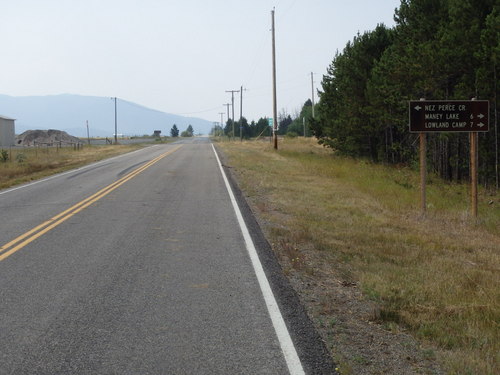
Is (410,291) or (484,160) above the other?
(484,160)

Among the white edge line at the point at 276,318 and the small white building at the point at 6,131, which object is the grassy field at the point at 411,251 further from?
the small white building at the point at 6,131

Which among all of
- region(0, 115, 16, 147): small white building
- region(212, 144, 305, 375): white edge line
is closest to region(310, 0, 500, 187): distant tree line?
region(212, 144, 305, 375): white edge line

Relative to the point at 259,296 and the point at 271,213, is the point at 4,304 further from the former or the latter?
the point at 271,213

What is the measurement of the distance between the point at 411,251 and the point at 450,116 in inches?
211

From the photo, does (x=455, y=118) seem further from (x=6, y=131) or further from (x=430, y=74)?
(x=6, y=131)

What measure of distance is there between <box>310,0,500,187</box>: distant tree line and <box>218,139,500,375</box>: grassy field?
11.8ft

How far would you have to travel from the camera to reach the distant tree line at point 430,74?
16453 mm

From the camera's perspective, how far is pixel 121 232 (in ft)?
31.1

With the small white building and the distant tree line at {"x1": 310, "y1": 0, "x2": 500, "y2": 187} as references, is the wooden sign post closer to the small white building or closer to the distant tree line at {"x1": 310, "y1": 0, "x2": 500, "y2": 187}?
the distant tree line at {"x1": 310, "y1": 0, "x2": 500, "y2": 187}

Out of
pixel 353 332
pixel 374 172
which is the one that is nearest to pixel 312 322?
pixel 353 332

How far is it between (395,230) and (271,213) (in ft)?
9.82

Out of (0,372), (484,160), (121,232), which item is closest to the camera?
(0,372)

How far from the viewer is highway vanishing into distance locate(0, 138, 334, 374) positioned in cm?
417

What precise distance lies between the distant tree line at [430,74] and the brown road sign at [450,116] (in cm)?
333
